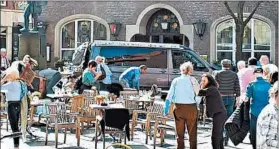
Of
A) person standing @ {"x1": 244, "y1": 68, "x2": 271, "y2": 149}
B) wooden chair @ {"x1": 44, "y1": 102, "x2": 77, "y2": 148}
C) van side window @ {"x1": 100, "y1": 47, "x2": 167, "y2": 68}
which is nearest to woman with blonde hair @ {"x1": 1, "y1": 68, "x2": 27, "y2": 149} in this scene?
wooden chair @ {"x1": 44, "y1": 102, "x2": 77, "y2": 148}

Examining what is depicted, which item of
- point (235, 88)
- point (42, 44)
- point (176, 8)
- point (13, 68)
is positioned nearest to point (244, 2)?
point (176, 8)

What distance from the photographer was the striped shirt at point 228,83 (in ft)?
31.2

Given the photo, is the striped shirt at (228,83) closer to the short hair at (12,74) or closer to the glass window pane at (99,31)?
→ the short hair at (12,74)

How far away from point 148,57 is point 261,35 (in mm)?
7933

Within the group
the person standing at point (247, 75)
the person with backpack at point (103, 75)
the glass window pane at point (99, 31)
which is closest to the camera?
the person standing at point (247, 75)

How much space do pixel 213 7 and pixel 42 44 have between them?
29.1 feet

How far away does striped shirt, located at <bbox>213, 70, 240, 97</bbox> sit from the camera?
9.52 m

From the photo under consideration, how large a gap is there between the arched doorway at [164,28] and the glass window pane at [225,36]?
161 cm

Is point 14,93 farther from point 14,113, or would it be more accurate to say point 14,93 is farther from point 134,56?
point 134,56

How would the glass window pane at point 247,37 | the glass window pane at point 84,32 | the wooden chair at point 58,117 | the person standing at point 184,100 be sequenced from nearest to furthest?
the person standing at point 184,100, the wooden chair at point 58,117, the glass window pane at point 247,37, the glass window pane at point 84,32

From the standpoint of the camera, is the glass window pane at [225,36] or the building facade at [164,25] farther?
the glass window pane at [225,36]

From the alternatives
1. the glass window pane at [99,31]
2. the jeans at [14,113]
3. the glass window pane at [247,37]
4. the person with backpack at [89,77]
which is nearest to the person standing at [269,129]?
the jeans at [14,113]

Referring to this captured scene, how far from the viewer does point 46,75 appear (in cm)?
1441

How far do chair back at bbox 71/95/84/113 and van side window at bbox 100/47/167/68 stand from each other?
18.7 ft
